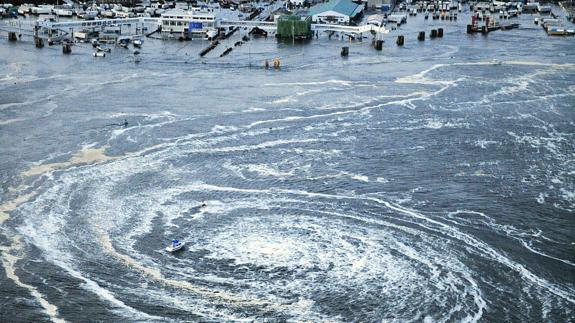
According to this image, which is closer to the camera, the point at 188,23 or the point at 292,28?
the point at 292,28

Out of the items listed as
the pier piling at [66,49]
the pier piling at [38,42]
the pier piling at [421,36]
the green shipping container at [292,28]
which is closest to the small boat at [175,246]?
the pier piling at [66,49]

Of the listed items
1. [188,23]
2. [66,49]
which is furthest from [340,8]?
[66,49]

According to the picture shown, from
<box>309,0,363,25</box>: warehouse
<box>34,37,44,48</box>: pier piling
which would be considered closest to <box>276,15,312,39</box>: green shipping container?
<box>309,0,363,25</box>: warehouse

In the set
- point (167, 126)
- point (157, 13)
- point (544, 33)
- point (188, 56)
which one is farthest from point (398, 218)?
point (157, 13)

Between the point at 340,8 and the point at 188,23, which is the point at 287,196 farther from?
the point at 340,8

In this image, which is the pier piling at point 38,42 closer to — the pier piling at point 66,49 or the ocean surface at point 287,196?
the pier piling at point 66,49

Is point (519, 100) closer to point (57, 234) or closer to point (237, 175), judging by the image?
point (237, 175)
